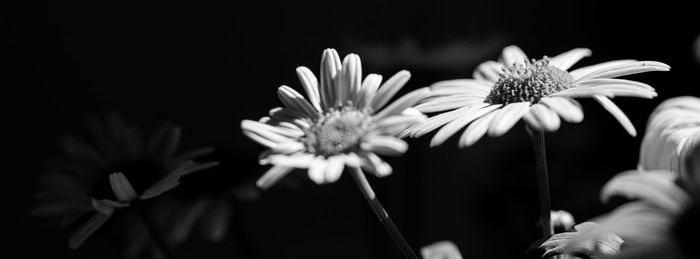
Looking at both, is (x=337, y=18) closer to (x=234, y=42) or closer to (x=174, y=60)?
(x=234, y=42)

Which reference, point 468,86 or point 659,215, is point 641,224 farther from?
point 468,86

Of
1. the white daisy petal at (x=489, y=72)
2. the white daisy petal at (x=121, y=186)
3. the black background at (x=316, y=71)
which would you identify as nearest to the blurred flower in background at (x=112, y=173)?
the white daisy petal at (x=121, y=186)

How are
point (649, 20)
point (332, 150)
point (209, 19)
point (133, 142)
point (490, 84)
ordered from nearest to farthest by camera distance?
point (332, 150) → point (490, 84) → point (133, 142) → point (209, 19) → point (649, 20)

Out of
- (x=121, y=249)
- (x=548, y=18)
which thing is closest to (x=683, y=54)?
(x=548, y=18)

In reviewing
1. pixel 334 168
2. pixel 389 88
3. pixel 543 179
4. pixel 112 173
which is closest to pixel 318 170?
pixel 334 168

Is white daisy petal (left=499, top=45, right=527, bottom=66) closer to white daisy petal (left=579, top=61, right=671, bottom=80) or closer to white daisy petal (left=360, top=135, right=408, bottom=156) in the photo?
white daisy petal (left=579, top=61, right=671, bottom=80)
